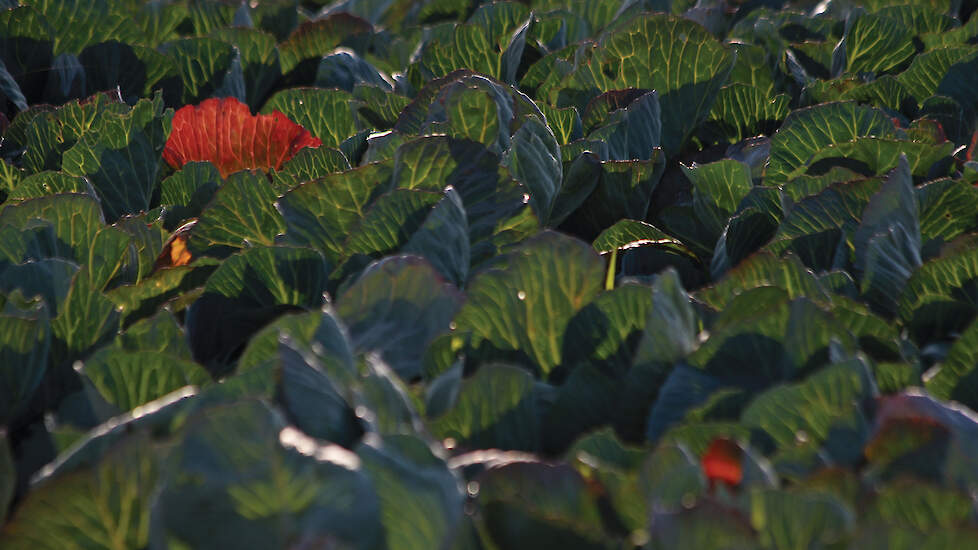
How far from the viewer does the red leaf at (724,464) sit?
3.96 ft

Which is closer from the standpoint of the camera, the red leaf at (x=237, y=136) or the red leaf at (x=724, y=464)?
the red leaf at (x=724, y=464)

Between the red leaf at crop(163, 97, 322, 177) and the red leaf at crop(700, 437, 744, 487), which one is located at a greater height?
the red leaf at crop(700, 437, 744, 487)

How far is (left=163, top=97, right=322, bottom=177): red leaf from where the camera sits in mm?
2391

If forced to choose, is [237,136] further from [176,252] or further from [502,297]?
[502,297]

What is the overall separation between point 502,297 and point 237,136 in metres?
1.09

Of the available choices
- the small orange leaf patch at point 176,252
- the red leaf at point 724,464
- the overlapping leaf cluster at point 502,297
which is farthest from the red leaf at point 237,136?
the red leaf at point 724,464

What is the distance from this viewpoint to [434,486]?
3.63ft

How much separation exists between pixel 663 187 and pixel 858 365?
1.20 metres

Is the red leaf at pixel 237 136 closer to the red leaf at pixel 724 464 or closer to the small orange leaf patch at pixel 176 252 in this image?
the small orange leaf patch at pixel 176 252

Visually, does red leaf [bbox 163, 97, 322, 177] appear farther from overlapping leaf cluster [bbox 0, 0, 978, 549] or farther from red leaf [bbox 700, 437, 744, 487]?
red leaf [bbox 700, 437, 744, 487]

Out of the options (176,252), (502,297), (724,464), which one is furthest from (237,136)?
(724,464)

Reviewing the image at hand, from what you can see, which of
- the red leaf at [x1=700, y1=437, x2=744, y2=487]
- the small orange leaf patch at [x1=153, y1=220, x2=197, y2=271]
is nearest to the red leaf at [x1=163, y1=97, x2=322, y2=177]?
the small orange leaf patch at [x1=153, y1=220, x2=197, y2=271]

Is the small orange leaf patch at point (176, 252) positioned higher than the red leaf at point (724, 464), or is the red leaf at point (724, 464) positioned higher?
the red leaf at point (724, 464)

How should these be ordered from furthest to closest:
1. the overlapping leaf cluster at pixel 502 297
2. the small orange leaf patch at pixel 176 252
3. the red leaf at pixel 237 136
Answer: the red leaf at pixel 237 136
the small orange leaf patch at pixel 176 252
the overlapping leaf cluster at pixel 502 297
